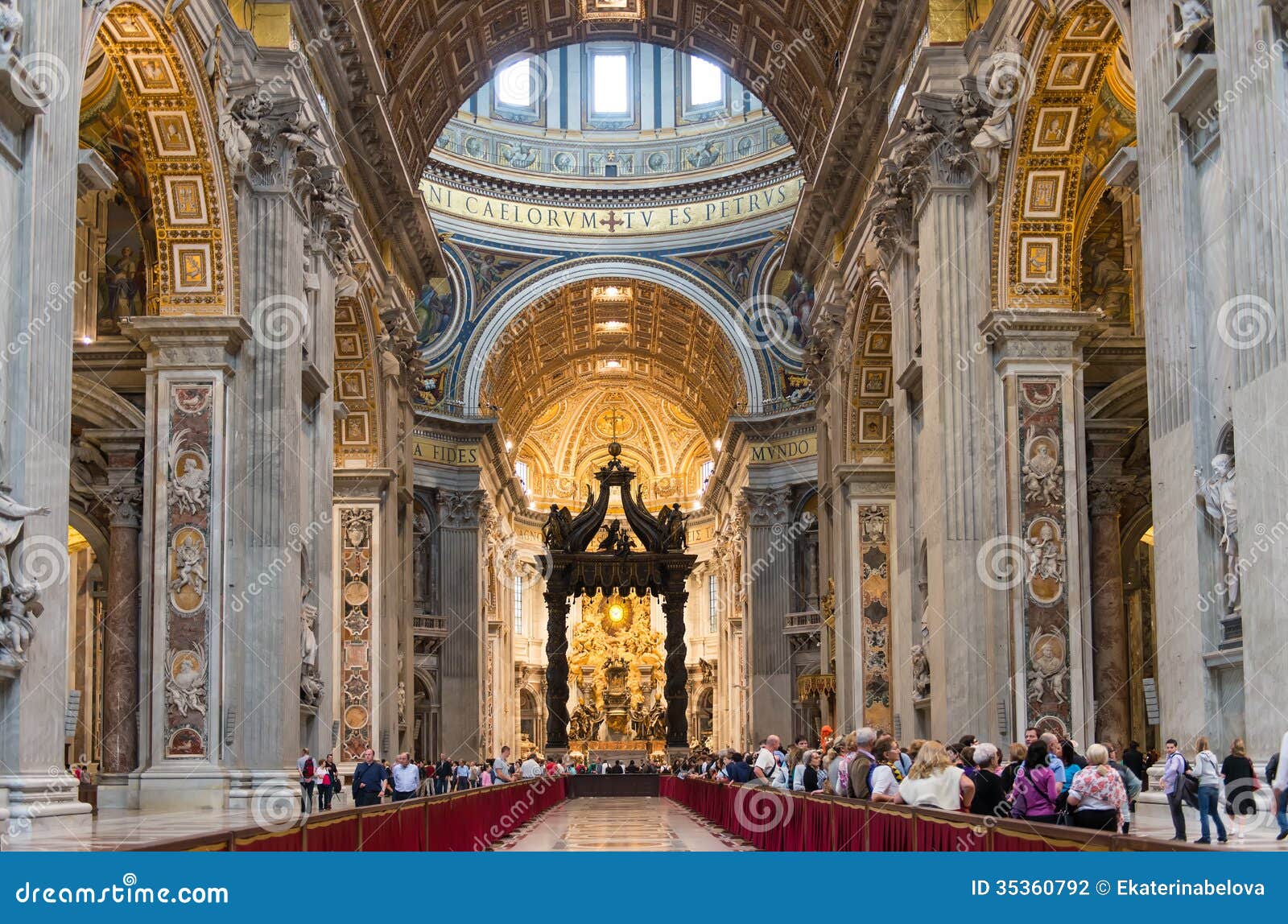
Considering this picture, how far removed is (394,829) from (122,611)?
7.63m

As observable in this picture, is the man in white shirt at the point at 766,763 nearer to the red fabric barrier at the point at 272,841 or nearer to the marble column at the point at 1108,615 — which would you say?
the marble column at the point at 1108,615

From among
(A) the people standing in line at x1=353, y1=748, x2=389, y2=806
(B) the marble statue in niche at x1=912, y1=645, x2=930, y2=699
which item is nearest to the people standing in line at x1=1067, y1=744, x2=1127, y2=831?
(A) the people standing in line at x1=353, y1=748, x2=389, y2=806

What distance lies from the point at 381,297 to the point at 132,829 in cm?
1529

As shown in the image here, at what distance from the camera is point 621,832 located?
1927 centimetres

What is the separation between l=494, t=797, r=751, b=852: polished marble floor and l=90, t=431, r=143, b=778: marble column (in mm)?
4056

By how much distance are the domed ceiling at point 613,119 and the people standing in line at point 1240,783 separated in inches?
1330

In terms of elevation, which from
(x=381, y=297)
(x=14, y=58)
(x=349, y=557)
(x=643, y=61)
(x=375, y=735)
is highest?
(x=643, y=61)

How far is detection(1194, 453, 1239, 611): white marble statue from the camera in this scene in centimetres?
1012

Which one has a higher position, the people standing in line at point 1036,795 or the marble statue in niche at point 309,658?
the marble statue in niche at point 309,658

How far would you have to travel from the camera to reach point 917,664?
19078 millimetres

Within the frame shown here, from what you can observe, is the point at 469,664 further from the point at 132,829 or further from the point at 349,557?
the point at 132,829

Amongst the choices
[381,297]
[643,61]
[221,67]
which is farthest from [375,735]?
[643,61]

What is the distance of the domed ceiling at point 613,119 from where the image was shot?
139 feet

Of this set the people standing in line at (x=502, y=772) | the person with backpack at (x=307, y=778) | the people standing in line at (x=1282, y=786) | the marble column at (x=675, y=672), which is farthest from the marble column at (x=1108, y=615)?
the marble column at (x=675, y=672)
